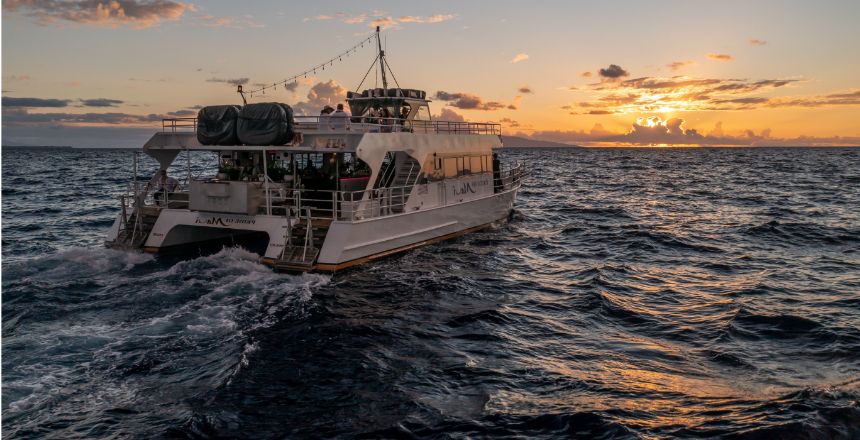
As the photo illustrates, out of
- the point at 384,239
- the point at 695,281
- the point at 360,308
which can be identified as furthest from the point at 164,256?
the point at 695,281

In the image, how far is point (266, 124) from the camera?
1733 centimetres

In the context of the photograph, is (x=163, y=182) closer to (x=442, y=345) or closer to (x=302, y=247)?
(x=302, y=247)

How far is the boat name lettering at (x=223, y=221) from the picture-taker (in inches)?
664

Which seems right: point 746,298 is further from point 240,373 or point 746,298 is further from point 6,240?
point 6,240

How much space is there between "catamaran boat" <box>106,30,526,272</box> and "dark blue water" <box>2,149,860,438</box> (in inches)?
32.0

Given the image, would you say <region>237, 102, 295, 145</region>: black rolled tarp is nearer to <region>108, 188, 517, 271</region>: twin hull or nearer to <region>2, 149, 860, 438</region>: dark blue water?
<region>108, 188, 517, 271</region>: twin hull

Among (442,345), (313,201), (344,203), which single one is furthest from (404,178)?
(442,345)

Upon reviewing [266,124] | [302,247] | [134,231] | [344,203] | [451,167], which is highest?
[266,124]

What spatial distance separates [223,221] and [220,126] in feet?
9.58

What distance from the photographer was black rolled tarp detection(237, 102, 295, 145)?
56.4ft

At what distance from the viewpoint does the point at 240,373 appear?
9.54 metres

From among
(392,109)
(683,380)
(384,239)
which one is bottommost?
(683,380)

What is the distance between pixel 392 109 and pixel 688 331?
15.2 metres

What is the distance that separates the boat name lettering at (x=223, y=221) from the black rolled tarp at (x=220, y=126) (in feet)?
7.64
